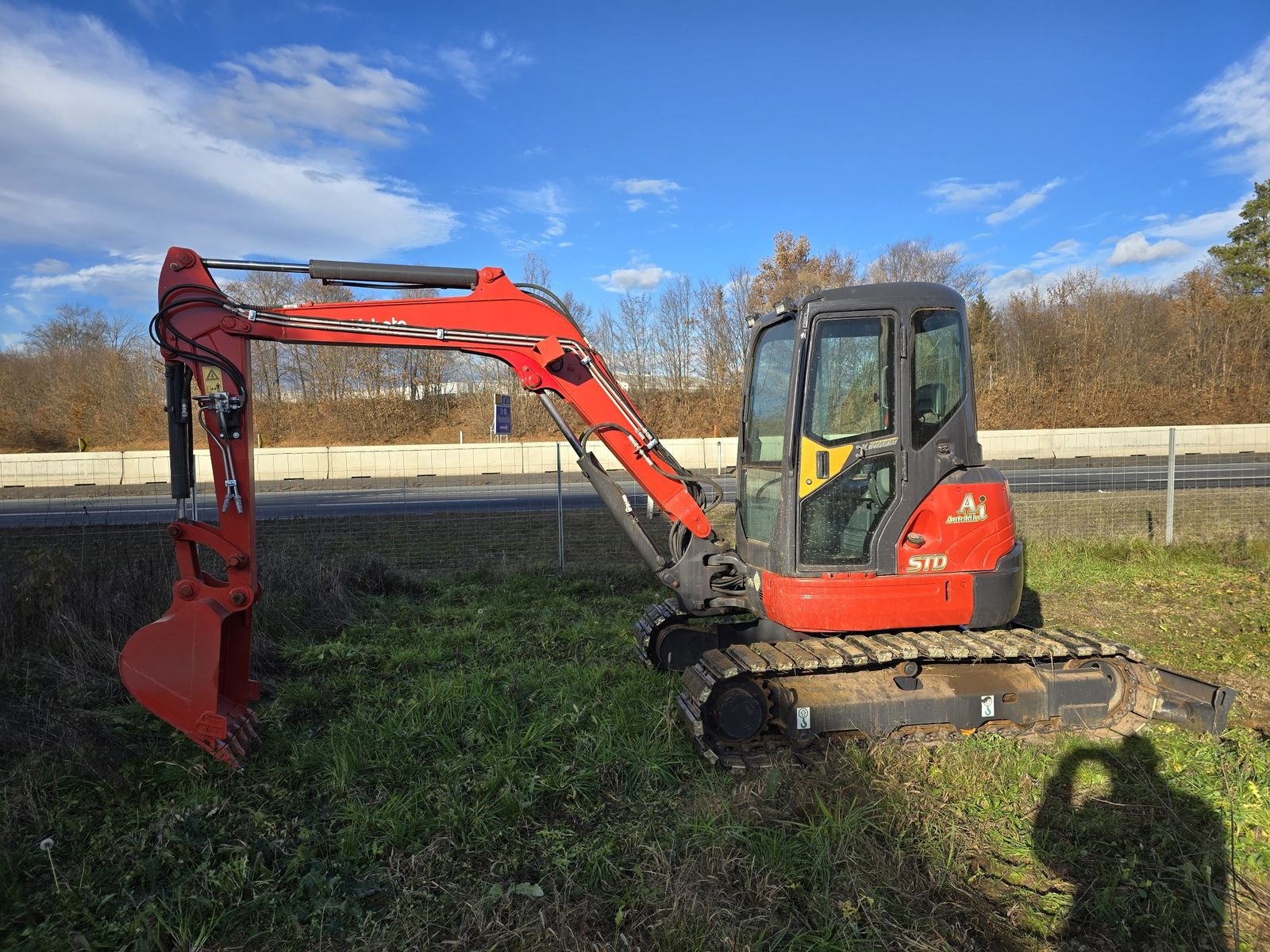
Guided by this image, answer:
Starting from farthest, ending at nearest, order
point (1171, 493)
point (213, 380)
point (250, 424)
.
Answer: point (1171, 493), point (250, 424), point (213, 380)

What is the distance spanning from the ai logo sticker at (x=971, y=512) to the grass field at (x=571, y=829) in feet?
4.27

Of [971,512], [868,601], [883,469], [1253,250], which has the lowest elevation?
[868,601]

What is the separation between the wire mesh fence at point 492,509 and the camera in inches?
387

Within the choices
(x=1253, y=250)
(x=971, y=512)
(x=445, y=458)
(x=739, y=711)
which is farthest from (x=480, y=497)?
(x=1253, y=250)

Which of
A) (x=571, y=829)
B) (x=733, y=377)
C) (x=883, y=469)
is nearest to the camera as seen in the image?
(x=571, y=829)

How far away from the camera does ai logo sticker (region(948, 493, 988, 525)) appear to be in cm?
463

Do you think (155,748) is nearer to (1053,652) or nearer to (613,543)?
(1053,652)

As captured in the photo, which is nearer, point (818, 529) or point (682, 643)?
point (818, 529)

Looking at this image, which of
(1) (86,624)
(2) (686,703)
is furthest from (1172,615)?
(1) (86,624)

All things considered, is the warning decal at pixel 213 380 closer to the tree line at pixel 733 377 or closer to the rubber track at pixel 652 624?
the rubber track at pixel 652 624

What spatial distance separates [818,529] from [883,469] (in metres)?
0.53

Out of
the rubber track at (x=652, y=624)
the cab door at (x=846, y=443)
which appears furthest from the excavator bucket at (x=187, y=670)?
the cab door at (x=846, y=443)

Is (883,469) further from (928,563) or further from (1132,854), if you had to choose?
(1132,854)

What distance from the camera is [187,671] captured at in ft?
13.7
